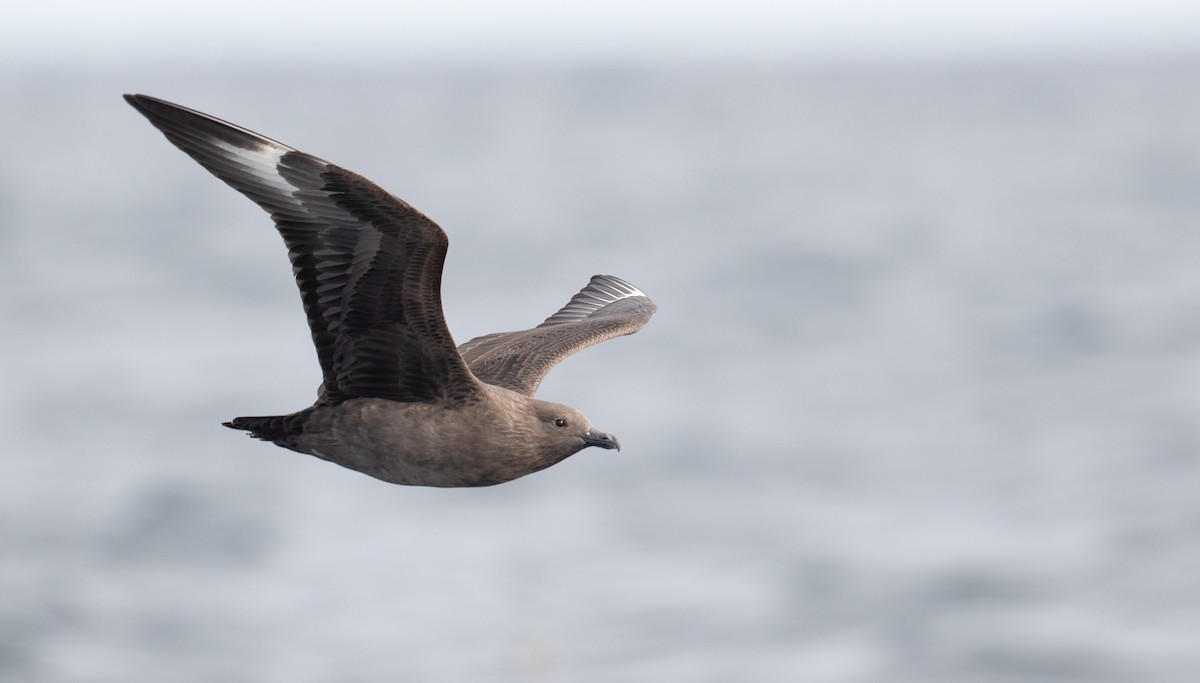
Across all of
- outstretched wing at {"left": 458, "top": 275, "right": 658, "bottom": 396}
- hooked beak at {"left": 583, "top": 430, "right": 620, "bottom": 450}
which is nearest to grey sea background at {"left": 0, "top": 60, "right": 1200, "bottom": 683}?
outstretched wing at {"left": 458, "top": 275, "right": 658, "bottom": 396}

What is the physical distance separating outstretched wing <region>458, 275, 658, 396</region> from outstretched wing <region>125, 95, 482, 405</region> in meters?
1.12

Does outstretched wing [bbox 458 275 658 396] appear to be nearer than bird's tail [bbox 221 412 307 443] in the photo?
No

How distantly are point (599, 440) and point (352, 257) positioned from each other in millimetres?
1672

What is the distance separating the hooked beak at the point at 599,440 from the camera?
9133 mm

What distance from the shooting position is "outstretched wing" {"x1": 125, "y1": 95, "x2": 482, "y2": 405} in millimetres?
8266

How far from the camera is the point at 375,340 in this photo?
29.0 feet

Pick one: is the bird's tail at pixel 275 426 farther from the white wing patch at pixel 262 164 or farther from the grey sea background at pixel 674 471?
the grey sea background at pixel 674 471

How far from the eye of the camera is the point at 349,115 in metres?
117

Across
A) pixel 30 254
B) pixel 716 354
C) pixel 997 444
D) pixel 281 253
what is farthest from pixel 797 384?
pixel 30 254

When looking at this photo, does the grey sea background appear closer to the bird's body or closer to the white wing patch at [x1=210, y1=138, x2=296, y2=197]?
the bird's body

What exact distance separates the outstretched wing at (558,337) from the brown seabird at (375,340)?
2.45ft

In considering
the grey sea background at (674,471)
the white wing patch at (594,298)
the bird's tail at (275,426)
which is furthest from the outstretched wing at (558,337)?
the grey sea background at (674,471)

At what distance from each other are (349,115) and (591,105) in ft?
69.5

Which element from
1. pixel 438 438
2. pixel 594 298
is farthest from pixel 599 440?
pixel 594 298
